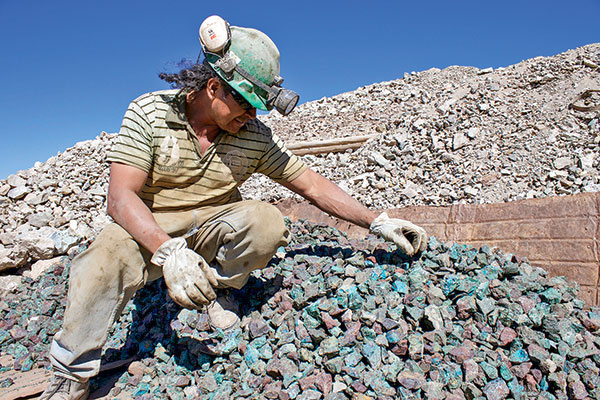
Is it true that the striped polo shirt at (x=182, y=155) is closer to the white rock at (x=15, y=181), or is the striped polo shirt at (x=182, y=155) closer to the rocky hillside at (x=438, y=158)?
the rocky hillside at (x=438, y=158)

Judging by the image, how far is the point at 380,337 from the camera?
196 centimetres

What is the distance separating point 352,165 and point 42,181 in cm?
398

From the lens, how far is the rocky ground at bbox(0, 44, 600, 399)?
191cm

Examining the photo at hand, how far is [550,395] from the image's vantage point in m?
1.80

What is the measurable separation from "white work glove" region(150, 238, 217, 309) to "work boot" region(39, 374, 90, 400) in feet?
2.31

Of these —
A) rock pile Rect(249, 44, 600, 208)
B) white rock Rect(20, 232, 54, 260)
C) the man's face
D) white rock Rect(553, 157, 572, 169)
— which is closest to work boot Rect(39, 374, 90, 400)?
the man's face

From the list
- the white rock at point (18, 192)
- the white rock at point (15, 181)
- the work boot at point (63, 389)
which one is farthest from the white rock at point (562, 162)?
the white rock at point (15, 181)

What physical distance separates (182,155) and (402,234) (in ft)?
4.48

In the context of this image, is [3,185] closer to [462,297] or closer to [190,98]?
[190,98]

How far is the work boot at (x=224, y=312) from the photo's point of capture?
228cm

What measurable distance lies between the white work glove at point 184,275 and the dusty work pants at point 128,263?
0.30 meters

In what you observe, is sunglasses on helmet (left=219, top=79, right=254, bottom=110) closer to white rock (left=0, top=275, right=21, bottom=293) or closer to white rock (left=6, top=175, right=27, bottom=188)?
white rock (left=0, top=275, right=21, bottom=293)

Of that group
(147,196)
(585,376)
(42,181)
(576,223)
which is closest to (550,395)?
(585,376)

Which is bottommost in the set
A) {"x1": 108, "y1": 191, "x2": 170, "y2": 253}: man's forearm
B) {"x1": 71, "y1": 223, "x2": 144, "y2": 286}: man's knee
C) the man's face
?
{"x1": 71, "y1": 223, "x2": 144, "y2": 286}: man's knee
